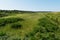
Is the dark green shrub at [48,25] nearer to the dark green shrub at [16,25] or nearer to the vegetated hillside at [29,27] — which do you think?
the vegetated hillside at [29,27]

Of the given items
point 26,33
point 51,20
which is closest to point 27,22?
point 51,20

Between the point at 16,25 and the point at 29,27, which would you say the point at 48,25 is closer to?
the point at 29,27

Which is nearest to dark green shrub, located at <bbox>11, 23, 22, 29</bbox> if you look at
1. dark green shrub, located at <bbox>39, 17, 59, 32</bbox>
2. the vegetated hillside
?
the vegetated hillside

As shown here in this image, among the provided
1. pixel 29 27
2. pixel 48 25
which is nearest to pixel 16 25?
pixel 29 27

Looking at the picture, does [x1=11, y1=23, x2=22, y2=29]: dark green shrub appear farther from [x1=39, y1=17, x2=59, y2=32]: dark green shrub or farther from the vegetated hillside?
[x1=39, y1=17, x2=59, y2=32]: dark green shrub

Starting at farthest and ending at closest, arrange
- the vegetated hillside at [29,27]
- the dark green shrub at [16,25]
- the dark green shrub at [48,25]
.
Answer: the dark green shrub at [16,25], the dark green shrub at [48,25], the vegetated hillside at [29,27]

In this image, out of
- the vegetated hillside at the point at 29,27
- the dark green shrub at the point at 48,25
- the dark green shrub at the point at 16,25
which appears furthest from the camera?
the dark green shrub at the point at 16,25

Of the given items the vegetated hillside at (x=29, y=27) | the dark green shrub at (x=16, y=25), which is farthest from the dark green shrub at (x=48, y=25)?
the dark green shrub at (x=16, y=25)

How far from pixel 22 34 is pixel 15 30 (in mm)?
3230

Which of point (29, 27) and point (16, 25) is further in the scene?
point (16, 25)

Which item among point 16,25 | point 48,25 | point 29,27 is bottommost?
point 29,27

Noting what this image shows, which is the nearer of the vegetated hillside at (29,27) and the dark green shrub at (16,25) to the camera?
the vegetated hillside at (29,27)

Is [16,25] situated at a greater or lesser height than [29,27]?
greater

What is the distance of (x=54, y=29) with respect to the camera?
31719mm
